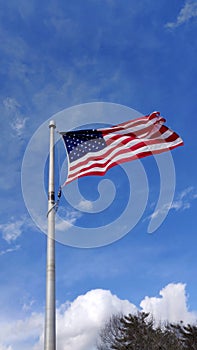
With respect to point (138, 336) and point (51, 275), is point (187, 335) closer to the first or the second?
point (138, 336)

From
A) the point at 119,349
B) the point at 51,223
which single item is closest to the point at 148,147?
the point at 51,223

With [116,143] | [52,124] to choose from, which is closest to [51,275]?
[52,124]

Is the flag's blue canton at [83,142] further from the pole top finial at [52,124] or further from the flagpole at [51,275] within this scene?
the flagpole at [51,275]

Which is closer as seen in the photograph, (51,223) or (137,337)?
(51,223)

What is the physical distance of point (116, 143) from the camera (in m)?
12.3

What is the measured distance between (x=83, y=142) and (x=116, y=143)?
1.05m

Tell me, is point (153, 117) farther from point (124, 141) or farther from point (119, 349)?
point (119, 349)

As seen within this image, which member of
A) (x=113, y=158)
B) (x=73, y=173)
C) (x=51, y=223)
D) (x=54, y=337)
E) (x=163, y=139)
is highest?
(x=163, y=139)

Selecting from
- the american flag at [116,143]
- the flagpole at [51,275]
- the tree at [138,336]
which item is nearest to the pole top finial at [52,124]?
the american flag at [116,143]

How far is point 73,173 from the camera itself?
11.1m

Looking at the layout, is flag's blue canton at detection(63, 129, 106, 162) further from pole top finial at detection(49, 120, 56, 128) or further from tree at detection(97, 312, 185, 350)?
tree at detection(97, 312, 185, 350)

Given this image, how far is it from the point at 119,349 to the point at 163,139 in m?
45.6

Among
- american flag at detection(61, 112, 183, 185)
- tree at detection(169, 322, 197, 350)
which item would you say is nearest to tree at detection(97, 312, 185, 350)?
tree at detection(169, 322, 197, 350)

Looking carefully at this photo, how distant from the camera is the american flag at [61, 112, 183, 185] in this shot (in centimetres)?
1162
